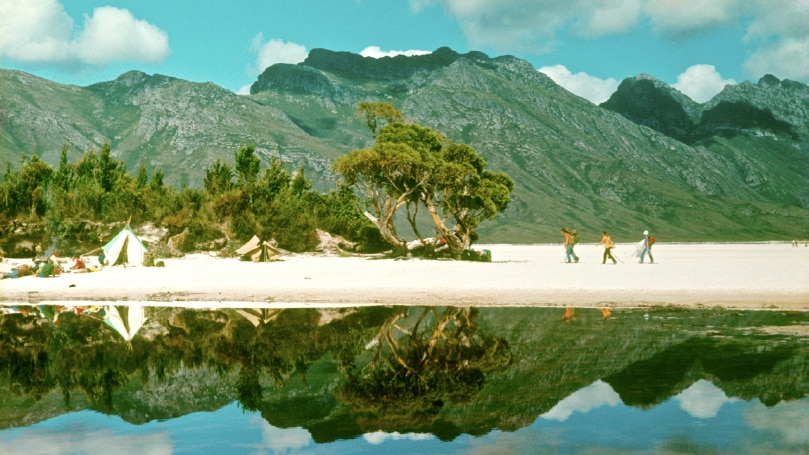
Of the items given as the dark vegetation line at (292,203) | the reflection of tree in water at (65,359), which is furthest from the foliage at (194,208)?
the reflection of tree in water at (65,359)

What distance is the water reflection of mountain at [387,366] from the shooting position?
9758 mm

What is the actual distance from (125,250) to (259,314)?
2417 cm

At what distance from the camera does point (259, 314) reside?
65.7 ft

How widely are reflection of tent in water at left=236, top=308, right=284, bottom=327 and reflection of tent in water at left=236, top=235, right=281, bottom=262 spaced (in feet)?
78.3

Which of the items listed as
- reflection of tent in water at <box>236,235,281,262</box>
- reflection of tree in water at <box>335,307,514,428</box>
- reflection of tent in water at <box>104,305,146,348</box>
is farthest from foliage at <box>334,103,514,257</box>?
reflection of tree in water at <box>335,307,514,428</box>

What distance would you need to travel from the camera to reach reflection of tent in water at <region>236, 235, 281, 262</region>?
44.9 m

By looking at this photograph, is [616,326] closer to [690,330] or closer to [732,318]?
[690,330]

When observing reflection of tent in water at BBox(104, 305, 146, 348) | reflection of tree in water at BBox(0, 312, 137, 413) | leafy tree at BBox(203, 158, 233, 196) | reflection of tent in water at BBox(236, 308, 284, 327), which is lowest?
reflection of tree in water at BBox(0, 312, 137, 413)

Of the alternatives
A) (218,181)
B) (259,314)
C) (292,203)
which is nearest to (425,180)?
(292,203)

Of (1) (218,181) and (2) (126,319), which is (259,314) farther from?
(1) (218,181)

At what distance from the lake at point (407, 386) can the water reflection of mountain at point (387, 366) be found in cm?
5

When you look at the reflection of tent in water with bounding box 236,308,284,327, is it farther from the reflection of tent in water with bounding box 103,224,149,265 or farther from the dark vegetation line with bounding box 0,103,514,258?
the dark vegetation line with bounding box 0,103,514,258

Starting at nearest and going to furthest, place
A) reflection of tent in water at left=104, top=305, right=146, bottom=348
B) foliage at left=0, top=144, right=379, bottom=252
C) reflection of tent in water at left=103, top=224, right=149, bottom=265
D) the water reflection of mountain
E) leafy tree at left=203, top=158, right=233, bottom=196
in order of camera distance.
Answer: the water reflection of mountain < reflection of tent in water at left=104, top=305, right=146, bottom=348 < reflection of tent in water at left=103, top=224, right=149, bottom=265 < foliage at left=0, top=144, right=379, bottom=252 < leafy tree at left=203, top=158, right=233, bottom=196

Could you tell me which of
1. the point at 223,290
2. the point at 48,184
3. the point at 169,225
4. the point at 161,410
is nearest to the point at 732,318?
the point at 161,410
